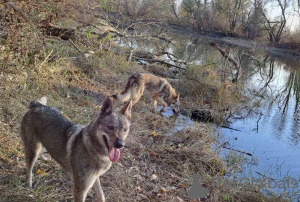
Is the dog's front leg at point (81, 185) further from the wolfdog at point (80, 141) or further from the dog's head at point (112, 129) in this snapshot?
the dog's head at point (112, 129)

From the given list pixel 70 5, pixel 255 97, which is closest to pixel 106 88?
pixel 70 5

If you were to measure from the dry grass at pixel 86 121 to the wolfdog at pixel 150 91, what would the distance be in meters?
0.55

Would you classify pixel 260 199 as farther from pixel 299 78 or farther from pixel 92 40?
pixel 299 78

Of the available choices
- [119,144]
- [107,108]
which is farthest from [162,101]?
[119,144]

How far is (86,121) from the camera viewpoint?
5.44m

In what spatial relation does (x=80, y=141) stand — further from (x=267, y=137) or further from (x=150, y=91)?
(x=267, y=137)

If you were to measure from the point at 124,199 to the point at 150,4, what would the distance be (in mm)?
19479

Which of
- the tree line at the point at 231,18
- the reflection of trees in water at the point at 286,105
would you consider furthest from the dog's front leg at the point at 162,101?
the tree line at the point at 231,18

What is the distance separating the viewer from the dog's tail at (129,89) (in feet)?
22.9

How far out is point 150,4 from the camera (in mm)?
20469

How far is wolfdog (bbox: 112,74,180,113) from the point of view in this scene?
727 cm

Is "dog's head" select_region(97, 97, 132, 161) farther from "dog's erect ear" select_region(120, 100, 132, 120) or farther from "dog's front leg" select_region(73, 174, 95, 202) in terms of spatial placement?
"dog's front leg" select_region(73, 174, 95, 202)

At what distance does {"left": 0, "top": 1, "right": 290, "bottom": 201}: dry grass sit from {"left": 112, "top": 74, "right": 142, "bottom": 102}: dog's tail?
54 cm

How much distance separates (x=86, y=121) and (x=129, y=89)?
7.21ft
